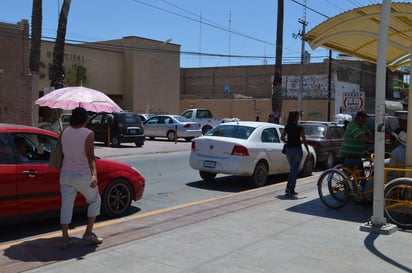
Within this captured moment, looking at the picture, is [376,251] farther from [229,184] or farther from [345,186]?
[229,184]

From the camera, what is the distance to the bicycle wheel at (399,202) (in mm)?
7160

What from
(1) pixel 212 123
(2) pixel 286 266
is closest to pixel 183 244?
(2) pixel 286 266

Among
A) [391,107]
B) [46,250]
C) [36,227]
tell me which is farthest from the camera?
[391,107]

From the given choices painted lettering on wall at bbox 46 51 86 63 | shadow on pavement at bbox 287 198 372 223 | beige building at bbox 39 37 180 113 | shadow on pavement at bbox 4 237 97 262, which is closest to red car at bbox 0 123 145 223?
shadow on pavement at bbox 4 237 97 262

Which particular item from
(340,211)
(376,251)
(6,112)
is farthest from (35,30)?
(376,251)

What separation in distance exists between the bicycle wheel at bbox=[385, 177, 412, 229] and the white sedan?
13.3 feet

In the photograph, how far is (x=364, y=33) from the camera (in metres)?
7.71

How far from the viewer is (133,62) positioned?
4191cm

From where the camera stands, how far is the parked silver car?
27.9 meters

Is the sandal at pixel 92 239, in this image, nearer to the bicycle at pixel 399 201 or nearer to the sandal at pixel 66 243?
the sandal at pixel 66 243

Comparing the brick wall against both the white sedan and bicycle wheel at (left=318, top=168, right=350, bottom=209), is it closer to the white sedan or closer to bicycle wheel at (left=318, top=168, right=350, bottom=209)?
the white sedan

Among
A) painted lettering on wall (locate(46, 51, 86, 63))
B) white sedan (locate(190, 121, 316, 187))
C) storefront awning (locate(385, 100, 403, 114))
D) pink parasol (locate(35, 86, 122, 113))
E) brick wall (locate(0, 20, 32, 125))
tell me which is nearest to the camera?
pink parasol (locate(35, 86, 122, 113))

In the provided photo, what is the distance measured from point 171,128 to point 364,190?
20221mm

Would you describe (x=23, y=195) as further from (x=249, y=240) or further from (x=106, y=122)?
(x=106, y=122)
